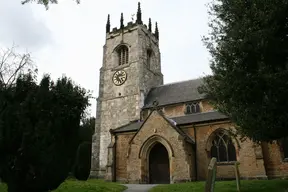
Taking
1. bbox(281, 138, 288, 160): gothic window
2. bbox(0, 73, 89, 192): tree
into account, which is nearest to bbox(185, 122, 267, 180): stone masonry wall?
bbox(281, 138, 288, 160): gothic window

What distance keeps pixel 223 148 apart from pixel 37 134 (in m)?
15.6

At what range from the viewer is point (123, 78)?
3528cm

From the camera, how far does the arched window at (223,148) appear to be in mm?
20875

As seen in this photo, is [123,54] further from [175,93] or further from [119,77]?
[175,93]

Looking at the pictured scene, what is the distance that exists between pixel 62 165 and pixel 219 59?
8.82 m

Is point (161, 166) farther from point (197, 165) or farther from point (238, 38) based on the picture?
point (238, 38)

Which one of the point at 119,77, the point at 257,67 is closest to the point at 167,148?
the point at 257,67

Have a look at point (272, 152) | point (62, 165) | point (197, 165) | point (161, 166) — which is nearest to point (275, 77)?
point (62, 165)

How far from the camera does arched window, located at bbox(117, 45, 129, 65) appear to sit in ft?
121

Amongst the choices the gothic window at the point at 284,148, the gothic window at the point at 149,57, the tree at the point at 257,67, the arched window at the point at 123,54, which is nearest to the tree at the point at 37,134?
the tree at the point at 257,67

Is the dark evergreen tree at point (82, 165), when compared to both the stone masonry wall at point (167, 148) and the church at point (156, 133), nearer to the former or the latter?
the church at point (156, 133)

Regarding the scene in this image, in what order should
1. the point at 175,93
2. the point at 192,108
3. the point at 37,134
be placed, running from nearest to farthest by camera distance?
the point at 37,134
the point at 192,108
the point at 175,93

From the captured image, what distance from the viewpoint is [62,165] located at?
1102cm

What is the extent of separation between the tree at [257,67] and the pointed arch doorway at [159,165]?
1105 centimetres
